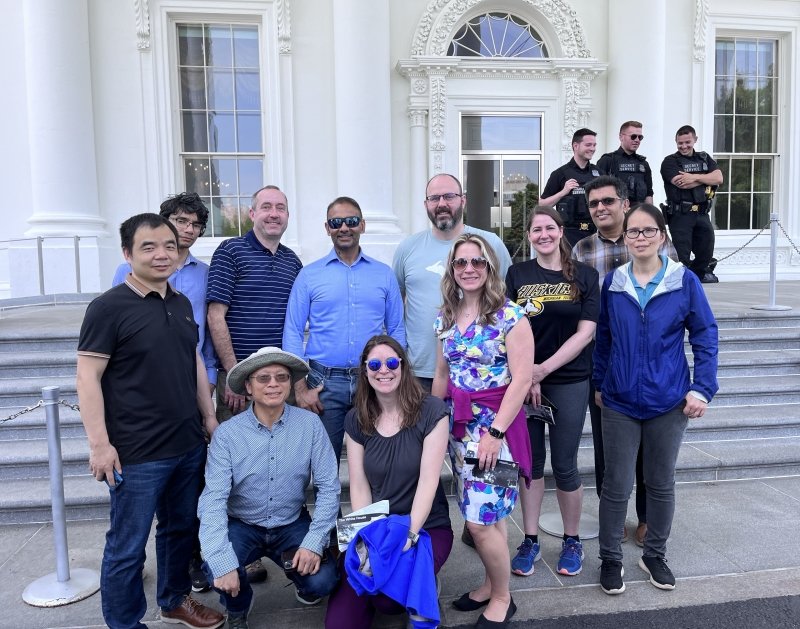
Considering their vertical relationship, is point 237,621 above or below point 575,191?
below

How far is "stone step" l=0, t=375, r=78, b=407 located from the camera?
16.7 feet

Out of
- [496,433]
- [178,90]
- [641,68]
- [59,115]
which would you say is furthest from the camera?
[641,68]

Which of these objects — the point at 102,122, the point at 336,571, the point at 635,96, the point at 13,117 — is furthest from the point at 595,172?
the point at 13,117

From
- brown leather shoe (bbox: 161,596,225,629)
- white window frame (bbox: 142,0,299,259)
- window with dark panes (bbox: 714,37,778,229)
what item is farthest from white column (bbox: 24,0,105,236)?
window with dark panes (bbox: 714,37,778,229)

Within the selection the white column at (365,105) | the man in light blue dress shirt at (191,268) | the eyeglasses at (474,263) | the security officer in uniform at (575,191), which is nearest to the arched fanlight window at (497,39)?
the white column at (365,105)

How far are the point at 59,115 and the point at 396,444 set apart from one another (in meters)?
8.02

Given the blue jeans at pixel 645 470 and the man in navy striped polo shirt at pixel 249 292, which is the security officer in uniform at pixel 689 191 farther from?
the man in navy striped polo shirt at pixel 249 292

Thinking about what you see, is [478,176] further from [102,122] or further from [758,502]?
[758,502]

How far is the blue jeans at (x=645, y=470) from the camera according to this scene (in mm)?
3016

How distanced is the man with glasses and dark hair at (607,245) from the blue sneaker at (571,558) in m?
0.48

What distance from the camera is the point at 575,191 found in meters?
5.34

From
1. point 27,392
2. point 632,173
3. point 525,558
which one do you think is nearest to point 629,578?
point 525,558

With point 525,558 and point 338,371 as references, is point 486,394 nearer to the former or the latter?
point 338,371

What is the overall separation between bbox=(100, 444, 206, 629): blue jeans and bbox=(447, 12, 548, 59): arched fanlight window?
29.3 feet
